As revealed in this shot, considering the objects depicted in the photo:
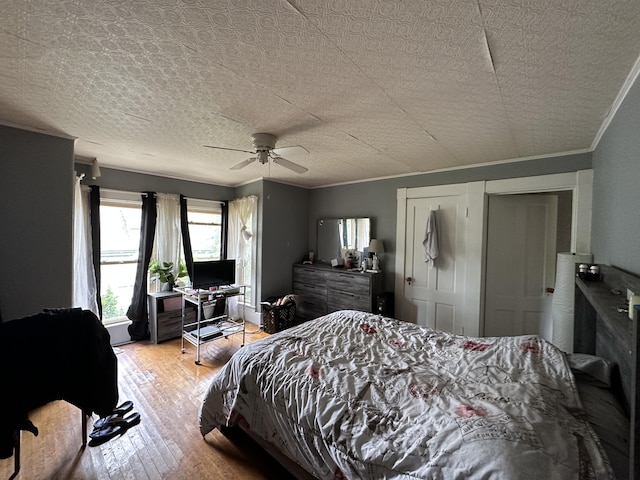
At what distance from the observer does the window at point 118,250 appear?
3693 mm

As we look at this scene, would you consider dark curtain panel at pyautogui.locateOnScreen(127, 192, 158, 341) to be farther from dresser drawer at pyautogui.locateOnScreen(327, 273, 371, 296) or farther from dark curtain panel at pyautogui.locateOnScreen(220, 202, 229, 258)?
dresser drawer at pyautogui.locateOnScreen(327, 273, 371, 296)

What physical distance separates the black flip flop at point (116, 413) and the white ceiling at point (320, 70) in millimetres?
2318

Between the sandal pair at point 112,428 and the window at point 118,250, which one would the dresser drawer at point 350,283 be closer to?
the sandal pair at point 112,428

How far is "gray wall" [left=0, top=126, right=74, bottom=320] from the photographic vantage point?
224 centimetres

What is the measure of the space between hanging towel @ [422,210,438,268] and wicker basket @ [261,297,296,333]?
6.89 ft

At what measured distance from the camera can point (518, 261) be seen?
326 centimetres

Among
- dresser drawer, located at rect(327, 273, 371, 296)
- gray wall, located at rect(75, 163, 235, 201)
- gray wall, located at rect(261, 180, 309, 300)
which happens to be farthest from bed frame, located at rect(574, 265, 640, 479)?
gray wall, located at rect(75, 163, 235, 201)

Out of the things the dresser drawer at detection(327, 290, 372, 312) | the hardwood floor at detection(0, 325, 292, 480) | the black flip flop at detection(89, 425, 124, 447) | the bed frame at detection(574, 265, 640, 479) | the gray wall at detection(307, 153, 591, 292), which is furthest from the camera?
the dresser drawer at detection(327, 290, 372, 312)

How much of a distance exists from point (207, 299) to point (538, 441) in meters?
3.40

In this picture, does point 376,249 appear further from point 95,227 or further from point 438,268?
point 95,227

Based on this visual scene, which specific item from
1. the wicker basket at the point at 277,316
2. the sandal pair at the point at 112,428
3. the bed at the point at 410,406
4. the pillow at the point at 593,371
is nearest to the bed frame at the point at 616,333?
the pillow at the point at 593,371

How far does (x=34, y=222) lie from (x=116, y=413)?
1762 millimetres

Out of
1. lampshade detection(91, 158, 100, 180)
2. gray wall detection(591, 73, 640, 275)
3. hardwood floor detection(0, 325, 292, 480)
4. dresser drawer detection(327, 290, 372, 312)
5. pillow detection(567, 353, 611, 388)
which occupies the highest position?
lampshade detection(91, 158, 100, 180)

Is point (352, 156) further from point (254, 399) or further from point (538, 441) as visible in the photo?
point (538, 441)
